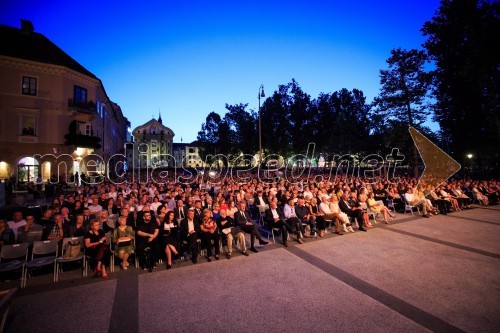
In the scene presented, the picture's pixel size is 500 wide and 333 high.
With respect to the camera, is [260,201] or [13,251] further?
[260,201]

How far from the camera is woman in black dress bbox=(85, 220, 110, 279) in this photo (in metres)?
5.71

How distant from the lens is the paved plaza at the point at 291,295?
149 inches

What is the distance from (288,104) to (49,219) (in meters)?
35.7

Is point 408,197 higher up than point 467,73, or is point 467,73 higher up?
point 467,73

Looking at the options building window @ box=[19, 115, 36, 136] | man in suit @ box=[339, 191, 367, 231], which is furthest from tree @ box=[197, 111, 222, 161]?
man in suit @ box=[339, 191, 367, 231]

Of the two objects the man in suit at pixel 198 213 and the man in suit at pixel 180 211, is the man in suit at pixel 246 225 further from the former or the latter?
the man in suit at pixel 180 211

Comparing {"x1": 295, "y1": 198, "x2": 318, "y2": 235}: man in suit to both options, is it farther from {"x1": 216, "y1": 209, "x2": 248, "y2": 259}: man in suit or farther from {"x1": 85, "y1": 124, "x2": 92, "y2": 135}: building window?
{"x1": 85, "y1": 124, "x2": 92, "y2": 135}: building window

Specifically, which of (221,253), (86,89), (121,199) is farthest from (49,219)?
(86,89)

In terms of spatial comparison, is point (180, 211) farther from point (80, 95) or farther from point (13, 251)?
point (80, 95)

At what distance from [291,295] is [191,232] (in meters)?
3.41

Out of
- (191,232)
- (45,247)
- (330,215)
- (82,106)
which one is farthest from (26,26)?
(330,215)

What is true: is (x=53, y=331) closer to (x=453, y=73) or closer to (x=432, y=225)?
(x=432, y=225)

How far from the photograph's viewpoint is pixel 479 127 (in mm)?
25812

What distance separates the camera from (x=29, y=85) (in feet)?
67.9
